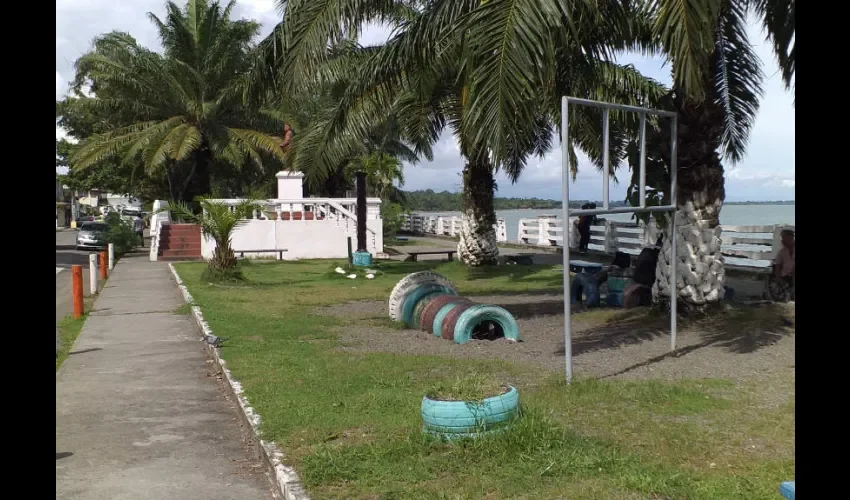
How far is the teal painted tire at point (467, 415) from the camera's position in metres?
5.40

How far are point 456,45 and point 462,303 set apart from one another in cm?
339

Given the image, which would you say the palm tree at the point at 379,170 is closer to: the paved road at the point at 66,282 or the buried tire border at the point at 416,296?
the paved road at the point at 66,282

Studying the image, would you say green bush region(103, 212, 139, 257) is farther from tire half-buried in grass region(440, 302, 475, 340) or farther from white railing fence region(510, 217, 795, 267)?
tire half-buried in grass region(440, 302, 475, 340)

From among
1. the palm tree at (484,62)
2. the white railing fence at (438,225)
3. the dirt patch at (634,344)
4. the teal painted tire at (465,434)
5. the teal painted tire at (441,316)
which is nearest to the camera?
the teal painted tire at (465,434)

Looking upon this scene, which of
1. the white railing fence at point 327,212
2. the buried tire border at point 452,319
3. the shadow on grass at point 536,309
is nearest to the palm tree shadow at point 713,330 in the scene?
the buried tire border at point 452,319

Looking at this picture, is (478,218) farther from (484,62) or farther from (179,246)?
(179,246)

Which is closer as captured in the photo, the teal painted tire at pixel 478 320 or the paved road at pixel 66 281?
the teal painted tire at pixel 478 320

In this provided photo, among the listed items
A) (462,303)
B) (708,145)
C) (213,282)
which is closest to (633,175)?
(708,145)

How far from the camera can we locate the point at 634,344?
378 inches

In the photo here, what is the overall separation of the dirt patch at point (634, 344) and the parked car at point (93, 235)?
983 inches

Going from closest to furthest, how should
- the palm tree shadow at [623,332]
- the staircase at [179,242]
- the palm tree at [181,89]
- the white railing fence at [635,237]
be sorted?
the palm tree shadow at [623,332] → the white railing fence at [635,237] → the staircase at [179,242] → the palm tree at [181,89]

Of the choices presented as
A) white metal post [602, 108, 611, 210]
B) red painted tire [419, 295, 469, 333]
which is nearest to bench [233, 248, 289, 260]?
red painted tire [419, 295, 469, 333]

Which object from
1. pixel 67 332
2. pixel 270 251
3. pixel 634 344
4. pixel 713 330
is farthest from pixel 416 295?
pixel 270 251

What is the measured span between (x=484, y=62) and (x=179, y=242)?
22758 millimetres
